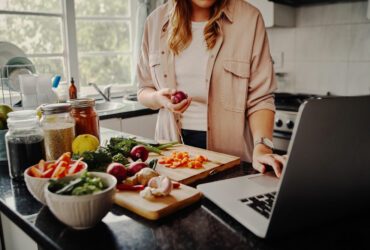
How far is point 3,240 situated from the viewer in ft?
4.54

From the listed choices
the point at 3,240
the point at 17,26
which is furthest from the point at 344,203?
the point at 17,26

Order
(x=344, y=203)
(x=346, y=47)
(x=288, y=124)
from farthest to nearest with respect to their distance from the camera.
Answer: (x=346, y=47)
(x=288, y=124)
(x=344, y=203)

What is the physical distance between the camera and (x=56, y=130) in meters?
1.22

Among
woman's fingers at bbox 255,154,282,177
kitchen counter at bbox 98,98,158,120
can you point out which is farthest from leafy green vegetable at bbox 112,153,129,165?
kitchen counter at bbox 98,98,158,120

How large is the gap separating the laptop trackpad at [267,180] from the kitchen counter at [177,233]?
18cm

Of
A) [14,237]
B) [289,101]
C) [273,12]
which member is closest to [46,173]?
[14,237]

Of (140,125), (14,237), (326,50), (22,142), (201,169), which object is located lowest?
(14,237)

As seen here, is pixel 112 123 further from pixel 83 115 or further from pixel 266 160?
pixel 266 160

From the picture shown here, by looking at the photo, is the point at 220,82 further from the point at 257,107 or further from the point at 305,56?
the point at 305,56

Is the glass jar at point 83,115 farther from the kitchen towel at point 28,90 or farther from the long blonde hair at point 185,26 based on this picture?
the long blonde hair at point 185,26

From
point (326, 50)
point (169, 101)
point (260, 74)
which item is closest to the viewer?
point (169, 101)

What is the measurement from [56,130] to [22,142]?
0.39 ft

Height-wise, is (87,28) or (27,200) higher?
(87,28)

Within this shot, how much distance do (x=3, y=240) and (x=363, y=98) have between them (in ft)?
4.28
